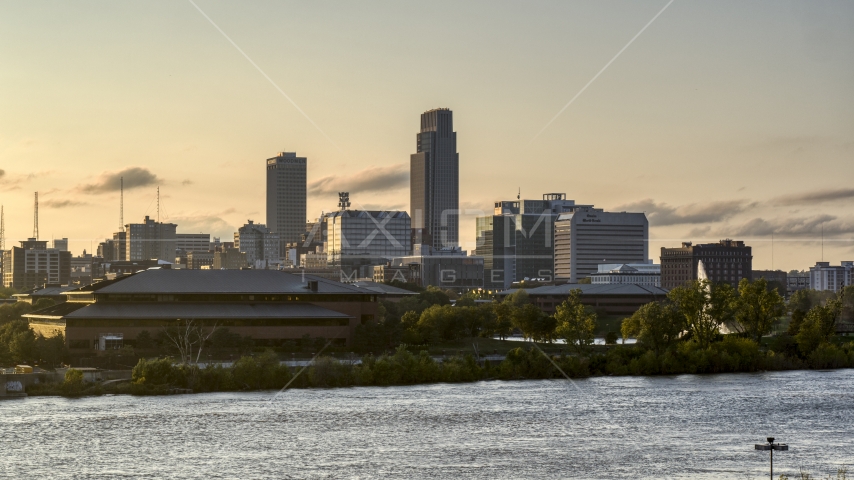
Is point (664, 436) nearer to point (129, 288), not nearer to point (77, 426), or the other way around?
point (77, 426)

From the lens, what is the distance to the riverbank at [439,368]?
363 ft

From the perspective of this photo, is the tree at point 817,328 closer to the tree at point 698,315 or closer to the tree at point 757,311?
the tree at point 757,311

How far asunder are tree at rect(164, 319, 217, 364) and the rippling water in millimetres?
23466

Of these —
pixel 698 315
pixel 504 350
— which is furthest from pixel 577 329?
pixel 698 315

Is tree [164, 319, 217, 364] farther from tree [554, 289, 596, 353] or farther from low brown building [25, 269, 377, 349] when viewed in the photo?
tree [554, 289, 596, 353]

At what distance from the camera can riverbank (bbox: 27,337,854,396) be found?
111 m

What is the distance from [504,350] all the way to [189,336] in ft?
129

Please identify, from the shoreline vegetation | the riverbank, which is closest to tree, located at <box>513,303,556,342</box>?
the shoreline vegetation

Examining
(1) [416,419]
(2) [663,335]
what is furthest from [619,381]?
(1) [416,419]

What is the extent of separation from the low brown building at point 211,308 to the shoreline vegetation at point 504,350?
8.82 feet

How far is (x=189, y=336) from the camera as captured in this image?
5394 inches

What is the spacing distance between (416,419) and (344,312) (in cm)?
6044

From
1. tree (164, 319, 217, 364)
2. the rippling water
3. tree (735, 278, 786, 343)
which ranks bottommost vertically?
the rippling water

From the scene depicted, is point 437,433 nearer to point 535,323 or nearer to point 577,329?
point 577,329
